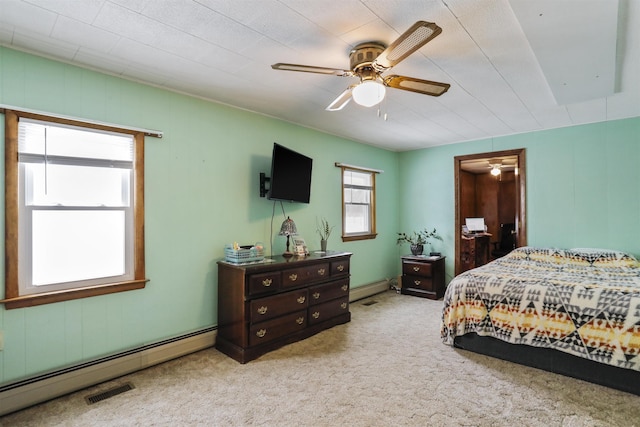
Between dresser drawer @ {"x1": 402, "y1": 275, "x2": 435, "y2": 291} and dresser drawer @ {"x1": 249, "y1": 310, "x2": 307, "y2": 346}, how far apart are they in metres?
2.44

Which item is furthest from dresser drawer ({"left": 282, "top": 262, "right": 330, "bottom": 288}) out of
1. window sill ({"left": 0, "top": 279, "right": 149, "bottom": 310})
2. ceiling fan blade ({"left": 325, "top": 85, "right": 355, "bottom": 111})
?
ceiling fan blade ({"left": 325, "top": 85, "right": 355, "bottom": 111})

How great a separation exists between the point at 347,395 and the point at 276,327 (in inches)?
39.6

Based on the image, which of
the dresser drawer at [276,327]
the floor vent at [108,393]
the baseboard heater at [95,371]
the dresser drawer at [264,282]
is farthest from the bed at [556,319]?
the floor vent at [108,393]

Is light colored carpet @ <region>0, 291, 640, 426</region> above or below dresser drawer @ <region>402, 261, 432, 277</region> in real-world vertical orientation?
below

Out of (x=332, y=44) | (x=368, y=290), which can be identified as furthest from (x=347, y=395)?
(x=368, y=290)

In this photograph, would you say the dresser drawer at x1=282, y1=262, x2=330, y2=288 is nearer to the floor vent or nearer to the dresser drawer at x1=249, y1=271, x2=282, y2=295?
the dresser drawer at x1=249, y1=271, x2=282, y2=295

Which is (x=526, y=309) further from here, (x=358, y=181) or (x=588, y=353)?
(x=358, y=181)

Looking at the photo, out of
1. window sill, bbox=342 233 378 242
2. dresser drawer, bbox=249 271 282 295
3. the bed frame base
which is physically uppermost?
window sill, bbox=342 233 378 242

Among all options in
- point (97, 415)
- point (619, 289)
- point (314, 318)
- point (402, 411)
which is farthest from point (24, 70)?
point (619, 289)

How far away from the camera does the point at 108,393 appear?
237 centimetres

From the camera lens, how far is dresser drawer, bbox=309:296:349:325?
345 cm

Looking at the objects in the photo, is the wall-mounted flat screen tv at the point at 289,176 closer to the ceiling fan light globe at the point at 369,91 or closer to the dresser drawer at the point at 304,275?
the dresser drawer at the point at 304,275

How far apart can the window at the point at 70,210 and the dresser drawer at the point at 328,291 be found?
162cm

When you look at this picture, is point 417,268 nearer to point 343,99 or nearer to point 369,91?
point 343,99
